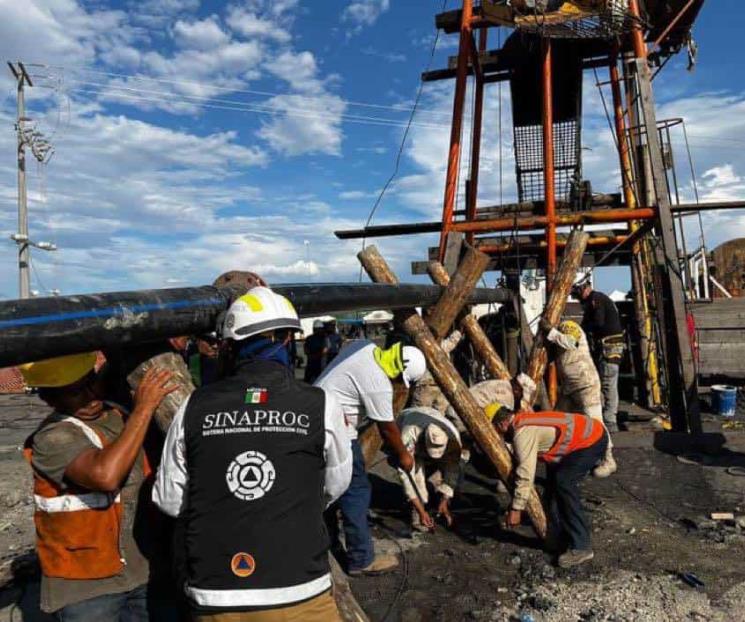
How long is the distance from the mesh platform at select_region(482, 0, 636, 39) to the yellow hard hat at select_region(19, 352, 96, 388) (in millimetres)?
8112

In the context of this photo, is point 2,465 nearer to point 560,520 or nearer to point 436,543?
point 436,543

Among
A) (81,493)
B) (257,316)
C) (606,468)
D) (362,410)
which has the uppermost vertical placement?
(257,316)

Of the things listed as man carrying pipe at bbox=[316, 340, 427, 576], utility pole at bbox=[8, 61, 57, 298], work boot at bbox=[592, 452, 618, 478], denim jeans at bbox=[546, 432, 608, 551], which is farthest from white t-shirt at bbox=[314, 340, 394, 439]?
utility pole at bbox=[8, 61, 57, 298]

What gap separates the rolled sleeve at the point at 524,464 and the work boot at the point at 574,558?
1.46 feet

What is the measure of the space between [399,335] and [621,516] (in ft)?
Result: 8.52

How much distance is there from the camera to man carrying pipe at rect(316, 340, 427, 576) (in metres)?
4.39

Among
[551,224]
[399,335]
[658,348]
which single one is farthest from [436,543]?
[658,348]

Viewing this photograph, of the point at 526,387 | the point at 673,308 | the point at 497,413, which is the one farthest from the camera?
the point at 673,308

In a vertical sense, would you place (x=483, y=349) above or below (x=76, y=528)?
below

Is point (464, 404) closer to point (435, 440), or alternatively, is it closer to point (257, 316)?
point (435, 440)

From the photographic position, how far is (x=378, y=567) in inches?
182

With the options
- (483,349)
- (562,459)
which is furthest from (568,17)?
(562,459)

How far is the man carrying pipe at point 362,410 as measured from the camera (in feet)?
14.4

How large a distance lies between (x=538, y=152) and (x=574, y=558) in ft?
28.6
